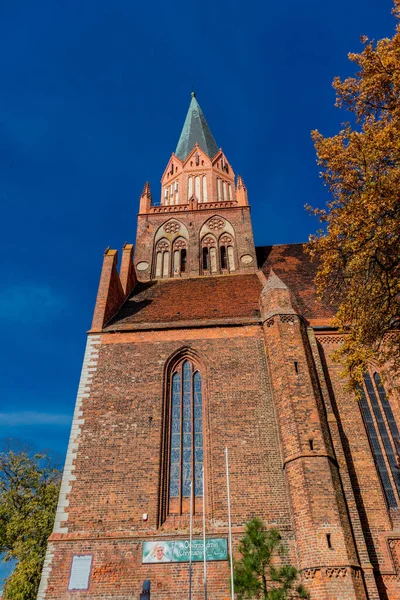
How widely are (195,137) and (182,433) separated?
24875mm

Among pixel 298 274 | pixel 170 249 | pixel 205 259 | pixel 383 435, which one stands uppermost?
pixel 170 249

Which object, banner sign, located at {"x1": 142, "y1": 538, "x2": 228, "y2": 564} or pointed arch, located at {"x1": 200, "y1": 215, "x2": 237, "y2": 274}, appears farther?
pointed arch, located at {"x1": 200, "y1": 215, "x2": 237, "y2": 274}

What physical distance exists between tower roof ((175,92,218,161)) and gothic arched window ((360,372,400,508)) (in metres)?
21.4

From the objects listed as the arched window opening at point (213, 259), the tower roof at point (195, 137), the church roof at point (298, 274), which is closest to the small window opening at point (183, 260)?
the arched window opening at point (213, 259)

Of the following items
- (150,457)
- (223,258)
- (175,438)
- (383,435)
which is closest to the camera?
(150,457)

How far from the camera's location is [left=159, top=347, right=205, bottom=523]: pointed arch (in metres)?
12.4

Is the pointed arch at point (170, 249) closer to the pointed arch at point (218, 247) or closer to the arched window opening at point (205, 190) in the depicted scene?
the pointed arch at point (218, 247)

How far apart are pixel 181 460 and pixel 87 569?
3657mm

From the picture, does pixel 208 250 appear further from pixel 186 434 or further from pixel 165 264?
pixel 186 434

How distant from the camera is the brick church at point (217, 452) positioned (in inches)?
426

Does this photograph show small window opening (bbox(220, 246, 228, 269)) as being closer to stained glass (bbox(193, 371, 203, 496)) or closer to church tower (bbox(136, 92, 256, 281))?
church tower (bbox(136, 92, 256, 281))

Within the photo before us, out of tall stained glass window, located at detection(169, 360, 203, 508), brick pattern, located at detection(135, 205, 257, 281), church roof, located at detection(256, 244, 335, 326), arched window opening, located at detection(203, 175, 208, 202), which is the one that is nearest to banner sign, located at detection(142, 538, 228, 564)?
tall stained glass window, located at detection(169, 360, 203, 508)

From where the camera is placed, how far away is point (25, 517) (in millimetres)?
21469

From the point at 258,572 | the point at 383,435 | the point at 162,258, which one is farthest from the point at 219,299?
the point at 258,572
